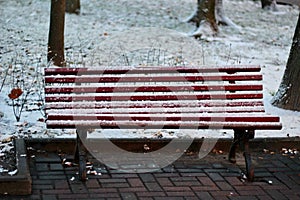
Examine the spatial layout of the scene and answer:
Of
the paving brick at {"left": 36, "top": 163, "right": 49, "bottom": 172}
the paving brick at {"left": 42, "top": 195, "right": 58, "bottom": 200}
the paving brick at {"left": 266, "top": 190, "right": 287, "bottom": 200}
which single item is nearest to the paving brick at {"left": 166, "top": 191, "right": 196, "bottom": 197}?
the paving brick at {"left": 266, "top": 190, "right": 287, "bottom": 200}

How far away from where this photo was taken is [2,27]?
12.6 m

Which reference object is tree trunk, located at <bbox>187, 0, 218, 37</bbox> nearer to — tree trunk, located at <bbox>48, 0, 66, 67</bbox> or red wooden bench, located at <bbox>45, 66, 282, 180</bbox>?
tree trunk, located at <bbox>48, 0, 66, 67</bbox>

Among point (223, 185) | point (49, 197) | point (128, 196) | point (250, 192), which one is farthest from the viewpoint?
point (223, 185)

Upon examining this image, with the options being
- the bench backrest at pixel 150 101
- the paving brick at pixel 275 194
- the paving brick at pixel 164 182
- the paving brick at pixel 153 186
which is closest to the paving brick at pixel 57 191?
the bench backrest at pixel 150 101

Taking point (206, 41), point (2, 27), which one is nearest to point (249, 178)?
point (206, 41)

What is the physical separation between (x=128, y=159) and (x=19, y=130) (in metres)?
1.21

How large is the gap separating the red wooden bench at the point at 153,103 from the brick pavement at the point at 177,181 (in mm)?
164

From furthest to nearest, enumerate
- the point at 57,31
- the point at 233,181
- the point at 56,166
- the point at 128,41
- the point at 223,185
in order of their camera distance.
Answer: the point at 128,41
the point at 57,31
the point at 56,166
the point at 233,181
the point at 223,185

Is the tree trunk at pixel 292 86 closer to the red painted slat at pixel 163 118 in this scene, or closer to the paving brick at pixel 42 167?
the red painted slat at pixel 163 118

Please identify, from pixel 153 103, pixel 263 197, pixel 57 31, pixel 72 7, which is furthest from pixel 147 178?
pixel 72 7

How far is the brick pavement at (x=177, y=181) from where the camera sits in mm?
5191

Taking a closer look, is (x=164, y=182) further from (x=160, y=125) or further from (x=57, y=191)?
(x=57, y=191)

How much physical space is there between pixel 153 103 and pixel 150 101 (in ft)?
0.25

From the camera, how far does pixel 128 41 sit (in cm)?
1198
